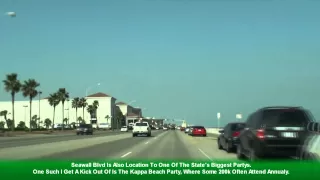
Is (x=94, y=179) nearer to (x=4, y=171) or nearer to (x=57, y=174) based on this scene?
(x=57, y=174)

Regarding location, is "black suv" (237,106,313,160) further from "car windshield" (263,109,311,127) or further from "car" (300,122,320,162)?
"car" (300,122,320,162)

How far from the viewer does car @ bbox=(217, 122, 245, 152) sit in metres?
24.9

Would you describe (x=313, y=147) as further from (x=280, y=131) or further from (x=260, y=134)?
(x=260, y=134)

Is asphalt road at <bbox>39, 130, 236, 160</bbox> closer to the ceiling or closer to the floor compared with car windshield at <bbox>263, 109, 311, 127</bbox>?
closer to the floor

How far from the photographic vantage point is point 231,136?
83.4ft

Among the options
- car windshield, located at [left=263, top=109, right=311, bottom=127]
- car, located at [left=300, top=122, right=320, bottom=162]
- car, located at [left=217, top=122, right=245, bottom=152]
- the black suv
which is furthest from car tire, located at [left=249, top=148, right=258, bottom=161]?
car, located at [left=217, top=122, right=245, bottom=152]

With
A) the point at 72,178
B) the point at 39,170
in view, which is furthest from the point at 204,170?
the point at 39,170

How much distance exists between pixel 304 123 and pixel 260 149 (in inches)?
67.6

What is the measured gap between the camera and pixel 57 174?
10.4 meters

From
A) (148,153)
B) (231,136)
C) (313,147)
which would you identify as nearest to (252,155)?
(313,147)

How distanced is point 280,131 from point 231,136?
992cm

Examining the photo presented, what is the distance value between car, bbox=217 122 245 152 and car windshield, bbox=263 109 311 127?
8.49 meters

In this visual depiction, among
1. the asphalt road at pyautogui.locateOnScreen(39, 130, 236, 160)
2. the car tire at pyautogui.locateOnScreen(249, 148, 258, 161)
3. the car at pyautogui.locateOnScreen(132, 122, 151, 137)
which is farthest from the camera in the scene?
the car at pyautogui.locateOnScreen(132, 122, 151, 137)

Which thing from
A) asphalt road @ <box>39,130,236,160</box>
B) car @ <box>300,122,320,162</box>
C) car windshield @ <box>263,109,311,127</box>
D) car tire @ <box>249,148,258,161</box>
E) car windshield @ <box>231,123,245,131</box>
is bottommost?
asphalt road @ <box>39,130,236,160</box>
